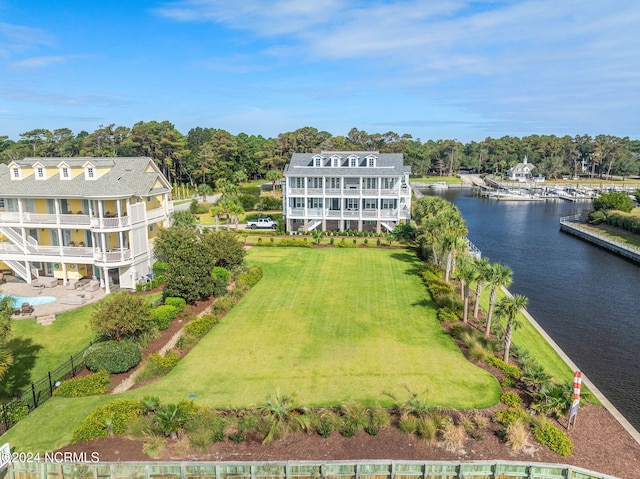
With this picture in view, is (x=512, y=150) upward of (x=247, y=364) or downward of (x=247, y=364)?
upward

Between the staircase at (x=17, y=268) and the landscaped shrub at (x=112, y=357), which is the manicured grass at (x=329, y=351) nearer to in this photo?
the landscaped shrub at (x=112, y=357)

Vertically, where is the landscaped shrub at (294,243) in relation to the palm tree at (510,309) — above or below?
below

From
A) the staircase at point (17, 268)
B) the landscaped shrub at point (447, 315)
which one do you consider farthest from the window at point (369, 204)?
the staircase at point (17, 268)

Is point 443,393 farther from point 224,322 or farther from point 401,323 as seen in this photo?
point 224,322

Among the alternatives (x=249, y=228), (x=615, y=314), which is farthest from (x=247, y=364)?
(x=249, y=228)

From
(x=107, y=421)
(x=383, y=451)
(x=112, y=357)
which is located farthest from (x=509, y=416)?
(x=112, y=357)

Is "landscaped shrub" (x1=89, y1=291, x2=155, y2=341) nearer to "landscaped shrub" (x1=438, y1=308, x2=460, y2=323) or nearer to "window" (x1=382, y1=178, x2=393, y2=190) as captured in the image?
"landscaped shrub" (x1=438, y1=308, x2=460, y2=323)

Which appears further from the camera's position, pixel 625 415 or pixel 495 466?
pixel 625 415
